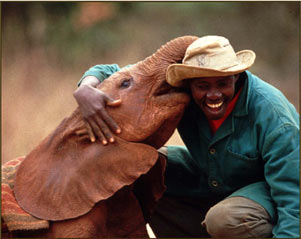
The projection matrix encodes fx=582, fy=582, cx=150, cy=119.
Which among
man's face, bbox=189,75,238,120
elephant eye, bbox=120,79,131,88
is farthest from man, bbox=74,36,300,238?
elephant eye, bbox=120,79,131,88

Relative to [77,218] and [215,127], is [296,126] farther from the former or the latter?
[77,218]

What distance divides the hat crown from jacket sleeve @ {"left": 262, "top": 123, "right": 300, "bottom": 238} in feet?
1.20

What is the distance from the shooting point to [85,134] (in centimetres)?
257

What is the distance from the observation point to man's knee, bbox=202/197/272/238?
2543 mm

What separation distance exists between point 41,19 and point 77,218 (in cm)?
487

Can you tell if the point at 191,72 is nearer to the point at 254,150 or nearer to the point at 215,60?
the point at 215,60

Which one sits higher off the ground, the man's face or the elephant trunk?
the elephant trunk

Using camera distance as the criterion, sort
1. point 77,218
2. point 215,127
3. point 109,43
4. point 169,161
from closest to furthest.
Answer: point 77,218 → point 215,127 → point 169,161 → point 109,43

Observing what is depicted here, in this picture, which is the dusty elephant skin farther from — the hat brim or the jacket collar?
the jacket collar

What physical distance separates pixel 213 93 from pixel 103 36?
15.2 ft

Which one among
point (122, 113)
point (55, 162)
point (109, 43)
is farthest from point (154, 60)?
point (109, 43)

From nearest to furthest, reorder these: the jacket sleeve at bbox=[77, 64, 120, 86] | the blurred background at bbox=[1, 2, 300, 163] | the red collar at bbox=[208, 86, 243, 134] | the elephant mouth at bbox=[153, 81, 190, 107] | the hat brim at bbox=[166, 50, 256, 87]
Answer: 1. the hat brim at bbox=[166, 50, 256, 87]
2. the elephant mouth at bbox=[153, 81, 190, 107]
3. the red collar at bbox=[208, 86, 243, 134]
4. the jacket sleeve at bbox=[77, 64, 120, 86]
5. the blurred background at bbox=[1, 2, 300, 163]

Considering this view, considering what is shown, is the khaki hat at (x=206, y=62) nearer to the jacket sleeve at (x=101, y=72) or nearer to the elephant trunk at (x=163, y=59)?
the elephant trunk at (x=163, y=59)

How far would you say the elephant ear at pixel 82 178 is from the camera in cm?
249
